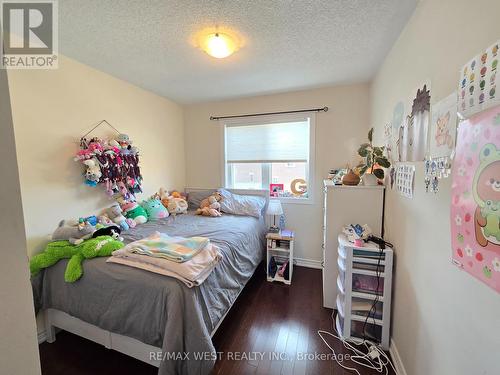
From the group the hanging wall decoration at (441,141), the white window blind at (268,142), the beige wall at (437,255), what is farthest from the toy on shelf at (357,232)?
the white window blind at (268,142)

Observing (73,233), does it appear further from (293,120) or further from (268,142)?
(293,120)

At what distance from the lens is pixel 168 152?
124 inches

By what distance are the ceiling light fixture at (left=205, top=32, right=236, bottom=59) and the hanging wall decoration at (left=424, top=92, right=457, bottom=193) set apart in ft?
4.78

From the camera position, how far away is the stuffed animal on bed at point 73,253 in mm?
1419

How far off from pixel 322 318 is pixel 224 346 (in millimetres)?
909

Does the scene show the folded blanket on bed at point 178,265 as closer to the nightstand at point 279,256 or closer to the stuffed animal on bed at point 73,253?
the stuffed animal on bed at point 73,253

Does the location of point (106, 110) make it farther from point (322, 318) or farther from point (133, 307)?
point (322, 318)

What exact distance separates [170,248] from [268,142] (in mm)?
2117

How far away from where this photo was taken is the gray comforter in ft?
3.88

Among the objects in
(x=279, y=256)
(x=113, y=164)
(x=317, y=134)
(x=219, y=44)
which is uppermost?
(x=219, y=44)

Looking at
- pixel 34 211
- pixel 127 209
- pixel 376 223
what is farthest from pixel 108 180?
pixel 376 223

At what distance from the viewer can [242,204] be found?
280cm

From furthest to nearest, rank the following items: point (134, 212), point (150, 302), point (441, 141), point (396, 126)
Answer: point (134, 212) → point (396, 126) → point (150, 302) → point (441, 141)

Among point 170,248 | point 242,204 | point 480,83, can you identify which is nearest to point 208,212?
point 242,204
